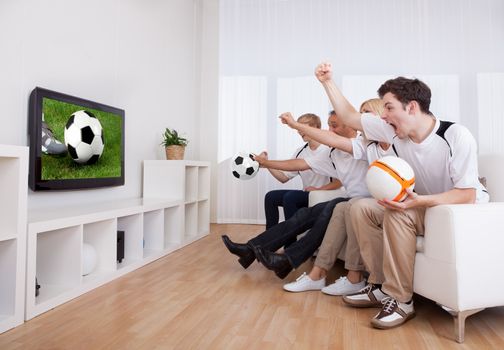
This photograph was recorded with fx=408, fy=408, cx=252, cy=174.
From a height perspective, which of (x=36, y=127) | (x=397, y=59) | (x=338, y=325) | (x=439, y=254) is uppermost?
(x=397, y=59)

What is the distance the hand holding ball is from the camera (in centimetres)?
156

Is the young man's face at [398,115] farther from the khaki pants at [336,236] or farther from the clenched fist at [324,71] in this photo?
the khaki pants at [336,236]

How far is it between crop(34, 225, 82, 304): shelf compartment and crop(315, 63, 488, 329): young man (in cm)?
131

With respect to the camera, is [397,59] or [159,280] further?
[397,59]

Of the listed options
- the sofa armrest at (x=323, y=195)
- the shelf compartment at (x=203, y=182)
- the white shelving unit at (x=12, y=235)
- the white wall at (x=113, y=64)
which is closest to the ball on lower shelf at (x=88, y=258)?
the white wall at (x=113, y=64)

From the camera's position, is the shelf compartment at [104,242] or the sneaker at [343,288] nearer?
the sneaker at [343,288]

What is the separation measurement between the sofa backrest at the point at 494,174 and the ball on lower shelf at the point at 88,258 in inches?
83.8

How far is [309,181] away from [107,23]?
188cm

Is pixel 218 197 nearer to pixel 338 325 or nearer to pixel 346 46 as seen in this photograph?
pixel 346 46

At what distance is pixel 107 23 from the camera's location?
9.74ft

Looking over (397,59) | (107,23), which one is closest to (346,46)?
(397,59)

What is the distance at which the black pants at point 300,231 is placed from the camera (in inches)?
85.4

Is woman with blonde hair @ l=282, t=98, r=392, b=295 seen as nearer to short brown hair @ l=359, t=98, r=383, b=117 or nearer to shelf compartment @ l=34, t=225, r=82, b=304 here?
short brown hair @ l=359, t=98, r=383, b=117

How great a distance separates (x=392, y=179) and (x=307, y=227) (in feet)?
2.79
